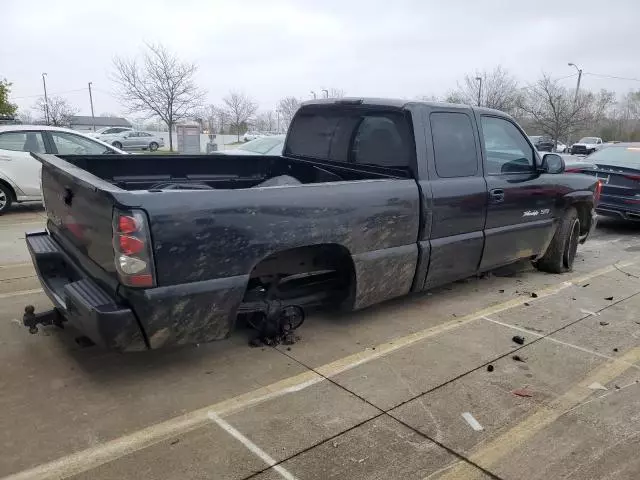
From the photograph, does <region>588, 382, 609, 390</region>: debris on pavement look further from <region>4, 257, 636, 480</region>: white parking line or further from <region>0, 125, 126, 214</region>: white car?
<region>0, 125, 126, 214</region>: white car

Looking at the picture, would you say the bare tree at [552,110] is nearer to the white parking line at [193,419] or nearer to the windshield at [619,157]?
the windshield at [619,157]

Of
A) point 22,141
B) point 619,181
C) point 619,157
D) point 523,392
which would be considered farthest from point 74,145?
point 619,157

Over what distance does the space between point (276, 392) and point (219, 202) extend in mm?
1276

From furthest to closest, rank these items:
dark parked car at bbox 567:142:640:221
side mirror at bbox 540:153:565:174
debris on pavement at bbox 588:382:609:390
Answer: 1. dark parked car at bbox 567:142:640:221
2. side mirror at bbox 540:153:565:174
3. debris on pavement at bbox 588:382:609:390

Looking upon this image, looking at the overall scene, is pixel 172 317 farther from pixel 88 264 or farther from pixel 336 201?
pixel 336 201

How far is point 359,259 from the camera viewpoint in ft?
13.2

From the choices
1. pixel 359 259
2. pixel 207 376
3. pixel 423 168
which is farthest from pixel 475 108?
pixel 207 376

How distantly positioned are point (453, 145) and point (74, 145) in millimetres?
7878

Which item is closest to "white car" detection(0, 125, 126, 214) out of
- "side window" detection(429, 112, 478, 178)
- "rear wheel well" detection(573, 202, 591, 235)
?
"side window" detection(429, 112, 478, 178)

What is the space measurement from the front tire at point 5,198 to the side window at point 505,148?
8.54 m

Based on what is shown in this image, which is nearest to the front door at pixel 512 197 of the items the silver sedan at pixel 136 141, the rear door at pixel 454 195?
the rear door at pixel 454 195

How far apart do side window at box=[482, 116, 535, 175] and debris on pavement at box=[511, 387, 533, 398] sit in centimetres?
221

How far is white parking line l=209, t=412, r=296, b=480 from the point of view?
264cm

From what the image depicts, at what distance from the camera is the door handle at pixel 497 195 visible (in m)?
4.99
